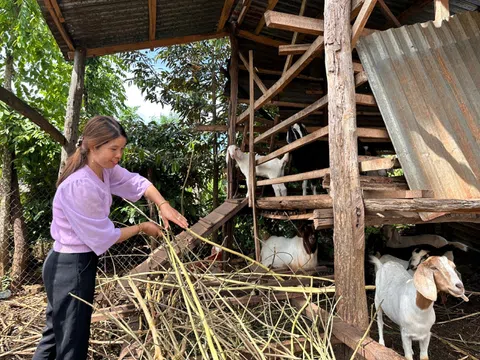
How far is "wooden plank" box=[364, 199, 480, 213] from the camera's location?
2428 millimetres

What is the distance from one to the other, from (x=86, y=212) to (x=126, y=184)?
568 mm

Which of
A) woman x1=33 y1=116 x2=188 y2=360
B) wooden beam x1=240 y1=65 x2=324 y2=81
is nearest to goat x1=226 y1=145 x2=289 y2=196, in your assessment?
wooden beam x1=240 y1=65 x2=324 y2=81

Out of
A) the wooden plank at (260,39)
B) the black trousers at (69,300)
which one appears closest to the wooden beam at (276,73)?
the wooden plank at (260,39)

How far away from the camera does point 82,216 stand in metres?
1.95

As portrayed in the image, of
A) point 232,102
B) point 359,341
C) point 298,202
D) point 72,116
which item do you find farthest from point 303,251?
point 72,116

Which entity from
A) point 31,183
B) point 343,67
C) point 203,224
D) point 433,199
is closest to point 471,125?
point 433,199

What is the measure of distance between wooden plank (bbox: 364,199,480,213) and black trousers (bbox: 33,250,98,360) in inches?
82.4

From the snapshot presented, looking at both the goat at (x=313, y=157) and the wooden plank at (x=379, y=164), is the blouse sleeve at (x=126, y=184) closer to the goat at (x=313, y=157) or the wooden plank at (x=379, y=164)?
the wooden plank at (x=379, y=164)

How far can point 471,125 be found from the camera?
3.08 metres

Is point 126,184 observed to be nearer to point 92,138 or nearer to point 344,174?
point 92,138

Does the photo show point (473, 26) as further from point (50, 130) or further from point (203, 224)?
point (50, 130)

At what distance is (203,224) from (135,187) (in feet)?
6.98

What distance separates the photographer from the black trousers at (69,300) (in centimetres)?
198

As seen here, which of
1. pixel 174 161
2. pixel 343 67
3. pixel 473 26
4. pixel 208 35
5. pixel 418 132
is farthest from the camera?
pixel 174 161
